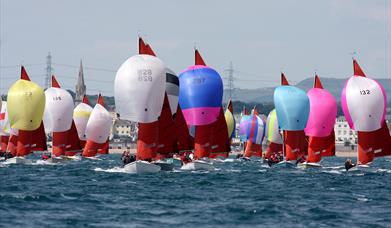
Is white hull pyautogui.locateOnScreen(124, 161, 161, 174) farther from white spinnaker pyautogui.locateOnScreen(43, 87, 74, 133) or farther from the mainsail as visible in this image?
white spinnaker pyautogui.locateOnScreen(43, 87, 74, 133)

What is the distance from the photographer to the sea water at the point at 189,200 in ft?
133

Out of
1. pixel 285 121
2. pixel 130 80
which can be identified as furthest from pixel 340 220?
pixel 285 121

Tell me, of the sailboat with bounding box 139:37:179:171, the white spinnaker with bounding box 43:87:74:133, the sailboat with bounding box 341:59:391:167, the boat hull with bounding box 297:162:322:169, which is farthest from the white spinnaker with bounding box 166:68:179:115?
the white spinnaker with bounding box 43:87:74:133

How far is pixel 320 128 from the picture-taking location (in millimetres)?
85750

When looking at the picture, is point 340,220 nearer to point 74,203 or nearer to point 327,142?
point 74,203

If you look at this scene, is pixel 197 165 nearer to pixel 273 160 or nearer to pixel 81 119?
pixel 273 160

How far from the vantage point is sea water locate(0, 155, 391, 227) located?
40594 mm

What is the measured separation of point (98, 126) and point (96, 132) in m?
0.89

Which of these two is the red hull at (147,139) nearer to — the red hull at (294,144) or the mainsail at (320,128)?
the mainsail at (320,128)

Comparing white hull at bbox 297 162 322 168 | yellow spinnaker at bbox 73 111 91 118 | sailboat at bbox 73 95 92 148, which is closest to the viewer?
white hull at bbox 297 162 322 168

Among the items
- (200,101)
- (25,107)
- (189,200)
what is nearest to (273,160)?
(200,101)

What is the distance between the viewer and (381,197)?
175 feet

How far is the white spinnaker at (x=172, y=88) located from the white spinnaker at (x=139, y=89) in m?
3.41

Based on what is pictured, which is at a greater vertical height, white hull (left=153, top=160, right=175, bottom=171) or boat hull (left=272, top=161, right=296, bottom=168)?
white hull (left=153, top=160, right=175, bottom=171)
